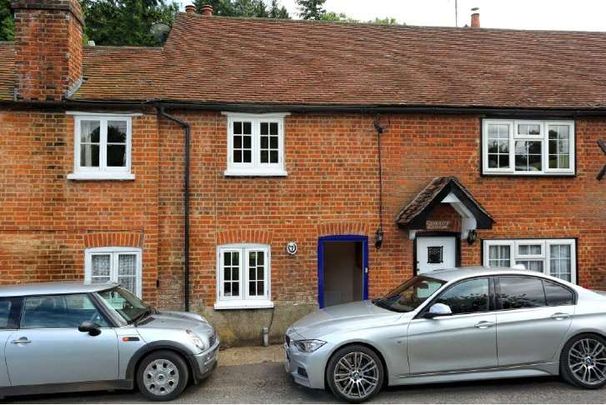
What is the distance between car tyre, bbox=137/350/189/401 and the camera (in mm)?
6656

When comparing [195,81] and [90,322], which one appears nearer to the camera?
[90,322]

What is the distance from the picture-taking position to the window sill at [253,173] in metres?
10.0

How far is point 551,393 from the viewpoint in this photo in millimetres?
6617

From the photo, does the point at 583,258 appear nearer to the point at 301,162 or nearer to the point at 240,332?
the point at 301,162

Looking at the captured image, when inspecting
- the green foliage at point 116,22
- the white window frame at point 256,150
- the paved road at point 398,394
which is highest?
the green foliage at point 116,22

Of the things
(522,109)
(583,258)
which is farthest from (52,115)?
(583,258)

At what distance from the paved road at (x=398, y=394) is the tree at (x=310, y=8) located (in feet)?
129

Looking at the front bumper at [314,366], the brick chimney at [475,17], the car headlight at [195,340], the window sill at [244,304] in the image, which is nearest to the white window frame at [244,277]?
the window sill at [244,304]

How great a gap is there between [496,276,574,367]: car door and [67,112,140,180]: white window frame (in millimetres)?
6540

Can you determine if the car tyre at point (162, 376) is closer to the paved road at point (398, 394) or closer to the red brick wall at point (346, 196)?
the paved road at point (398, 394)

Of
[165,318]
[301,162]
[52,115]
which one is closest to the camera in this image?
[165,318]

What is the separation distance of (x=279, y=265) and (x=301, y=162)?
197cm

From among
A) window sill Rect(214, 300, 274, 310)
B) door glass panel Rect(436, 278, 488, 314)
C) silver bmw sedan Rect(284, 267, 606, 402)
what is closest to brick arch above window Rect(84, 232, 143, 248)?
window sill Rect(214, 300, 274, 310)

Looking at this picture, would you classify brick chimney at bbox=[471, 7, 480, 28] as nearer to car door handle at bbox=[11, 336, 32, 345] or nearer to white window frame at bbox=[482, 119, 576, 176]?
white window frame at bbox=[482, 119, 576, 176]
